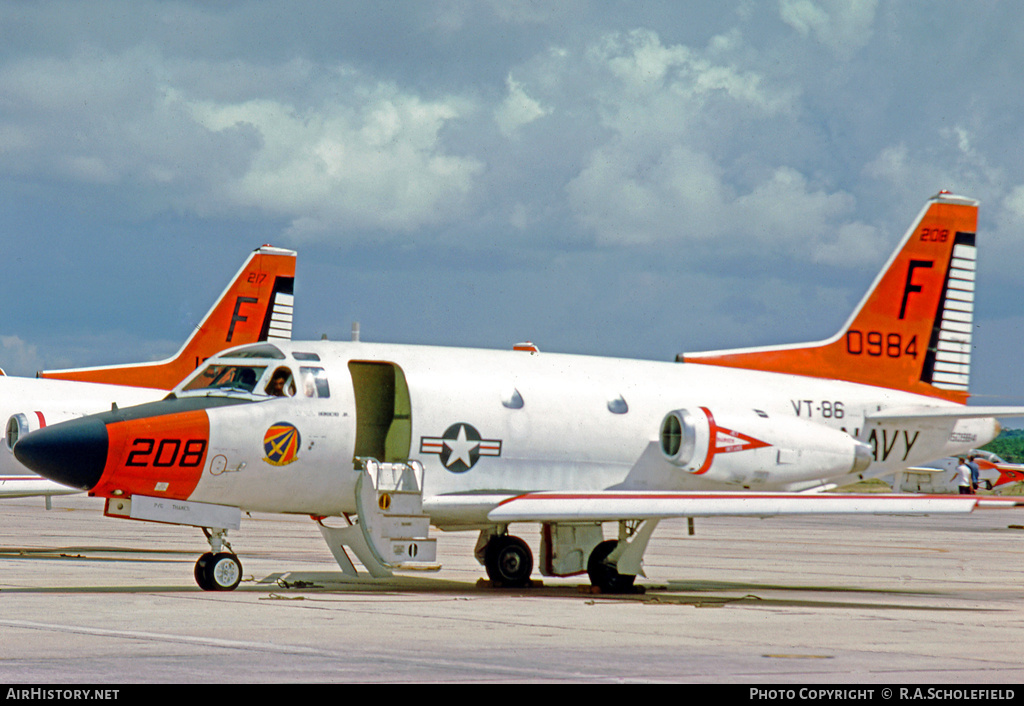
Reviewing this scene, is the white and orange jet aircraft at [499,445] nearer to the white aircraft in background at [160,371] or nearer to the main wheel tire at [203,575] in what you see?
the main wheel tire at [203,575]

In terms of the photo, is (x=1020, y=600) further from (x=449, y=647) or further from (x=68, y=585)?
(x=68, y=585)

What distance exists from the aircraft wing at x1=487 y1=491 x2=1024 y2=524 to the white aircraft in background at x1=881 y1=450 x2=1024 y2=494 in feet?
150

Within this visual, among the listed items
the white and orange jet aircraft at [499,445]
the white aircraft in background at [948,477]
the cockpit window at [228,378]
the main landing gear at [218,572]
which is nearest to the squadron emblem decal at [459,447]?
the white and orange jet aircraft at [499,445]

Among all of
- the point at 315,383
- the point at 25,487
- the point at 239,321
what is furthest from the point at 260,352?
the point at 239,321

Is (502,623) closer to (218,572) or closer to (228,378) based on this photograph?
(218,572)

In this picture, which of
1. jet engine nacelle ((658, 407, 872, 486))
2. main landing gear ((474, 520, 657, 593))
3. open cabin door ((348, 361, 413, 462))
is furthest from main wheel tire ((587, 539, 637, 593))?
open cabin door ((348, 361, 413, 462))

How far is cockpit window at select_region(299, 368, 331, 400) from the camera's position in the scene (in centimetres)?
1709

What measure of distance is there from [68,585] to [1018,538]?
2532 centimetres

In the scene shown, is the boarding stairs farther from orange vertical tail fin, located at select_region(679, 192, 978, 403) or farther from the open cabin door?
orange vertical tail fin, located at select_region(679, 192, 978, 403)

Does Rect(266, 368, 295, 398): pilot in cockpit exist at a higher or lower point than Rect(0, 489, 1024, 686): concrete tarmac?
higher

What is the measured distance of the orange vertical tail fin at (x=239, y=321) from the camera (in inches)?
1432

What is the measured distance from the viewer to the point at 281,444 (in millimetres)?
16750

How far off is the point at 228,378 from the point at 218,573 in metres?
2.48

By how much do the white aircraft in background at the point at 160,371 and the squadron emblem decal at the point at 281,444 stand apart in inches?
504
